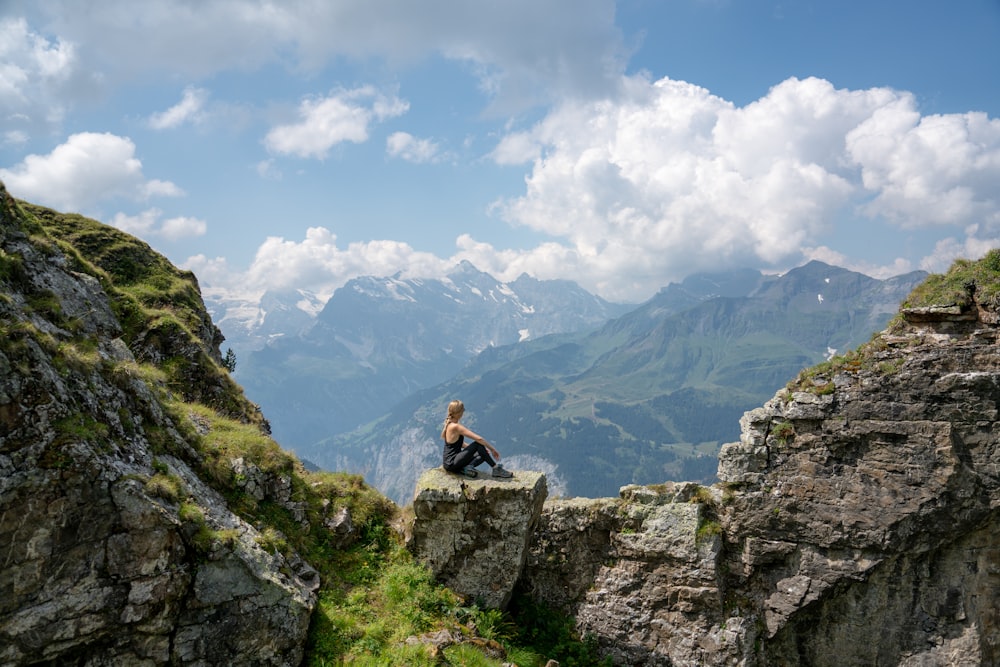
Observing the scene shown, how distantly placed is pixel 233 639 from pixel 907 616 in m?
18.5

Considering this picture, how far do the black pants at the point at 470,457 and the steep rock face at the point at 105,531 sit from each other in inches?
202

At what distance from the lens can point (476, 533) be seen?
16125 millimetres

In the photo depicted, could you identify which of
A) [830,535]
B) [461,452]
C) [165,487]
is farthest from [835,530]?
[165,487]

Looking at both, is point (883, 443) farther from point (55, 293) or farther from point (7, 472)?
point (55, 293)

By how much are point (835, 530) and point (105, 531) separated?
61.9 ft

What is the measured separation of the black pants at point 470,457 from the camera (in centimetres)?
1644

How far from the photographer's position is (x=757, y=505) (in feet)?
55.1

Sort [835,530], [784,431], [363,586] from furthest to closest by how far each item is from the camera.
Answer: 1. [784,431]
2. [835,530]
3. [363,586]

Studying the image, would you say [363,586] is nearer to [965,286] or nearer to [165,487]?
[165,487]

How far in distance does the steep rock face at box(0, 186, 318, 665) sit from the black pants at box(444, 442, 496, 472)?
16.8ft

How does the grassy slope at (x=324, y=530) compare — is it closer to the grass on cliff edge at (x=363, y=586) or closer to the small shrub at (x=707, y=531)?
the grass on cliff edge at (x=363, y=586)

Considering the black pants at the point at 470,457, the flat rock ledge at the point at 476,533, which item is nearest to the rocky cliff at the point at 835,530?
the flat rock ledge at the point at 476,533

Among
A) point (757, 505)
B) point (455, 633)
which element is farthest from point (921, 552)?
point (455, 633)

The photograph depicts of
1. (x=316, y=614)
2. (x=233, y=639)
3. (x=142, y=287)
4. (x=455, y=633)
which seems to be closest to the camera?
(x=233, y=639)
